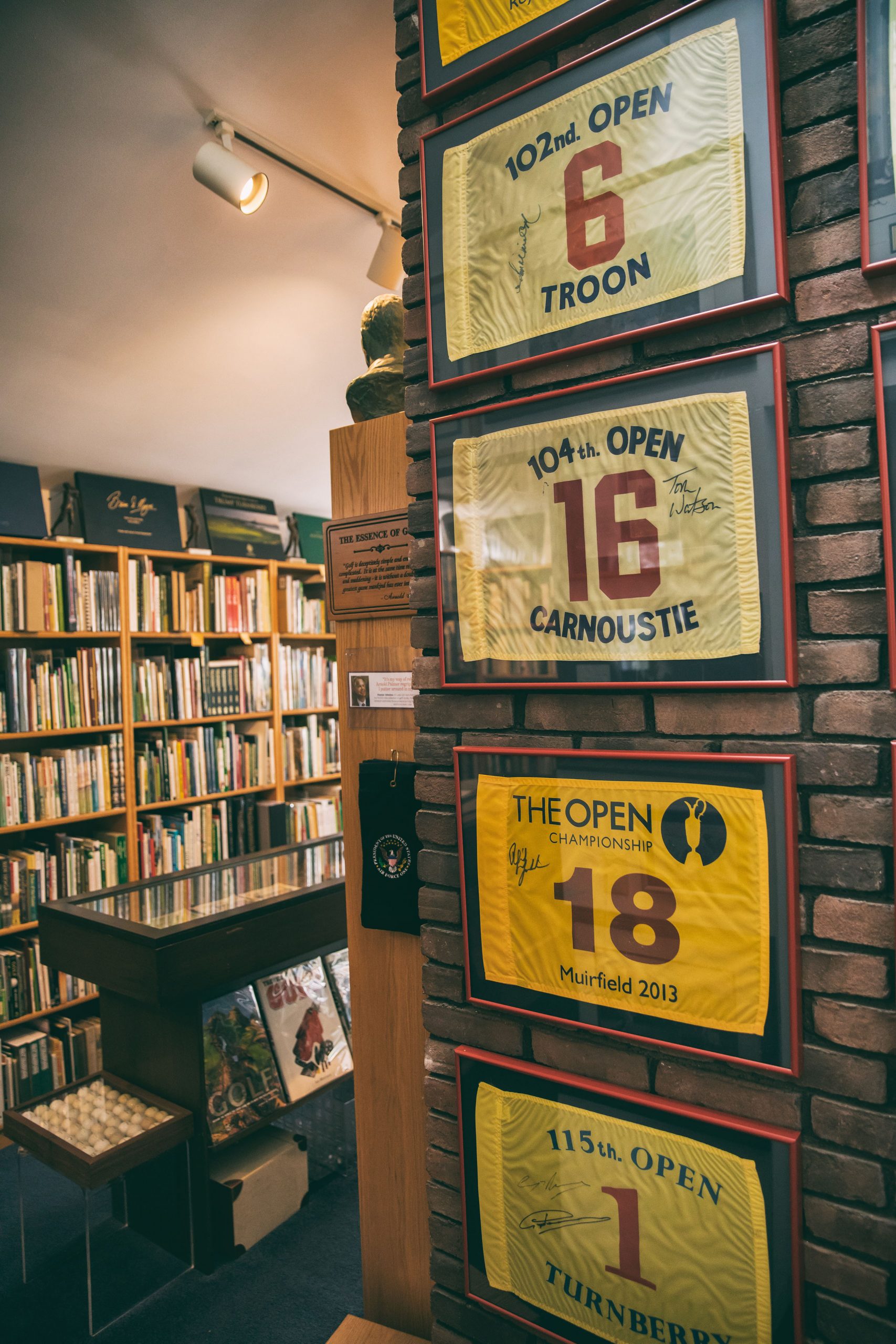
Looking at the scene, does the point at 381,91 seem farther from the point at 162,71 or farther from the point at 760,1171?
the point at 760,1171

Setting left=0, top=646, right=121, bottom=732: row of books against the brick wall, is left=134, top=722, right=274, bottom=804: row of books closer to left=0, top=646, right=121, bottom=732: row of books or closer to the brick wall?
left=0, top=646, right=121, bottom=732: row of books

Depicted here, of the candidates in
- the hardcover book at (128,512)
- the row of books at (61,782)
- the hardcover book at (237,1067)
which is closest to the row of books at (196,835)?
the row of books at (61,782)

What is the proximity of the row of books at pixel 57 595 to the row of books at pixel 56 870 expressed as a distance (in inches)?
36.0

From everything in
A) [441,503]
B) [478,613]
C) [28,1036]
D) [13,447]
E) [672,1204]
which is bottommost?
[28,1036]

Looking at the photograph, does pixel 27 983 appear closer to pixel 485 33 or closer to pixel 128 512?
pixel 128 512

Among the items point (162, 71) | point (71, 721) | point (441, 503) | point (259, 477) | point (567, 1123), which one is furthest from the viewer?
point (259, 477)

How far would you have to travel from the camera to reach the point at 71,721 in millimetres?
3248

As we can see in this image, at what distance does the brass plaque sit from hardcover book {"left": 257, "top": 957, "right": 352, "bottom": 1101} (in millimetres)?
1398

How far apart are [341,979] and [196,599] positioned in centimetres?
203

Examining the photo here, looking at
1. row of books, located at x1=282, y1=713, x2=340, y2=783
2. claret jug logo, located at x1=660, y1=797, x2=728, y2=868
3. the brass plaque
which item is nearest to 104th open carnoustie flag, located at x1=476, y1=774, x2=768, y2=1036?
claret jug logo, located at x1=660, y1=797, x2=728, y2=868

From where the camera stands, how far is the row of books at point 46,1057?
288 centimetres

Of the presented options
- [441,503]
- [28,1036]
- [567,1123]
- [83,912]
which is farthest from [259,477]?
[567,1123]

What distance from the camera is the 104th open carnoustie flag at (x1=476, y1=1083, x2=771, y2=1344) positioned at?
3.03 feet

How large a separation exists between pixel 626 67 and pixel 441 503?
0.60 metres
